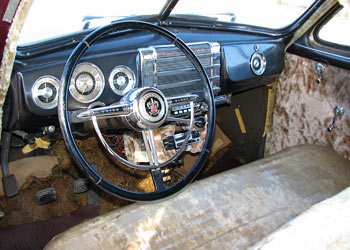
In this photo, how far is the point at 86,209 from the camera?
8.20 ft

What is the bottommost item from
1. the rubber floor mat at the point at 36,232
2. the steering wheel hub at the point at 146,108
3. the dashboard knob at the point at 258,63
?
the rubber floor mat at the point at 36,232

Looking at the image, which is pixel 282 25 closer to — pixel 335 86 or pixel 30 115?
pixel 335 86

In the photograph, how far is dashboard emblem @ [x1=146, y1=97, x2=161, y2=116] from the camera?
1.51 m

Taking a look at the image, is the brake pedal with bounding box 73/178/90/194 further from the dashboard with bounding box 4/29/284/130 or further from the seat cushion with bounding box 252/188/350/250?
the seat cushion with bounding box 252/188/350/250

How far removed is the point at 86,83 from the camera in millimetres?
1741

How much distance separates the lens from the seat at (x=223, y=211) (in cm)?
144

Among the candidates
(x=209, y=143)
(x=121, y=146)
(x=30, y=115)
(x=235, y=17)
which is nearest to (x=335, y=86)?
(x=235, y=17)

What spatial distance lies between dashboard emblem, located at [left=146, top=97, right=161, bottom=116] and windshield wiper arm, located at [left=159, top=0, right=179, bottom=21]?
0.76 meters

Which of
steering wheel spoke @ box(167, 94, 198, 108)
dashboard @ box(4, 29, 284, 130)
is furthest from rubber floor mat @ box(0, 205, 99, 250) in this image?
steering wheel spoke @ box(167, 94, 198, 108)

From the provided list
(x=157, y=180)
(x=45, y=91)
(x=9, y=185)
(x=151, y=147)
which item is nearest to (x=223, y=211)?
(x=157, y=180)

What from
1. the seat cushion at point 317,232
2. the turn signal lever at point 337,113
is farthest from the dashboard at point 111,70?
the seat cushion at point 317,232

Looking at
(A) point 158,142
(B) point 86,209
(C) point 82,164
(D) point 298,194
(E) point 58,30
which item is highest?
(E) point 58,30

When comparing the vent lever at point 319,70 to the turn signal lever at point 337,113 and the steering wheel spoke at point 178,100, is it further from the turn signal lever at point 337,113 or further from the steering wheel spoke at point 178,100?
the steering wheel spoke at point 178,100

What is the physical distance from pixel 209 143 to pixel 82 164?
2.06 ft
